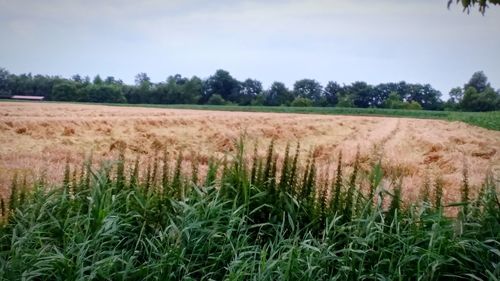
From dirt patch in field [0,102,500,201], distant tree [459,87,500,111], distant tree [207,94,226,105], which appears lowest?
dirt patch in field [0,102,500,201]

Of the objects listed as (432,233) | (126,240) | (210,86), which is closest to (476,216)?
(432,233)

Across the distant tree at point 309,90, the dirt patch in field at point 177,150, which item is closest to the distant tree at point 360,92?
the distant tree at point 309,90

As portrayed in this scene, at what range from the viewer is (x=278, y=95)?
6259 cm

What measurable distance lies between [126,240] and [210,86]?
3917 cm

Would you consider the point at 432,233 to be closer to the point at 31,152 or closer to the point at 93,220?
the point at 93,220

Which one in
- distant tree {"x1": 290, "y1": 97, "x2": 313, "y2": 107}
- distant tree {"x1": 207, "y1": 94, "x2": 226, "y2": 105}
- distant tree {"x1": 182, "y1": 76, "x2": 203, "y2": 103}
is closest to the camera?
distant tree {"x1": 182, "y1": 76, "x2": 203, "y2": 103}

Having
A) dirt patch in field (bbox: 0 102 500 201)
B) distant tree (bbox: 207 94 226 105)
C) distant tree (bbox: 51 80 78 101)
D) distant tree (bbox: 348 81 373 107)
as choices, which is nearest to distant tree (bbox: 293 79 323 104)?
distant tree (bbox: 348 81 373 107)

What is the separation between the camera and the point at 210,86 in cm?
4234

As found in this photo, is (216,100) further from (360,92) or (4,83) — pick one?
(4,83)

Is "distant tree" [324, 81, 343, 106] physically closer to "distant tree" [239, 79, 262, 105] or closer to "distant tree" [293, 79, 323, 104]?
"distant tree" [293, 79, 323, 104]

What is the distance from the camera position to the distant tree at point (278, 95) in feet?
202

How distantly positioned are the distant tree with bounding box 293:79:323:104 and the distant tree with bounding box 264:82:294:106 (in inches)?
52.1

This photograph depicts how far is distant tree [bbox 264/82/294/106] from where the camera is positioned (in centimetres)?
6159

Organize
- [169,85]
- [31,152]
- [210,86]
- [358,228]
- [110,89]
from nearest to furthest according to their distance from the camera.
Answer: [358,228] < [31,152] < [210,86] < [110,89] < [169,85]
